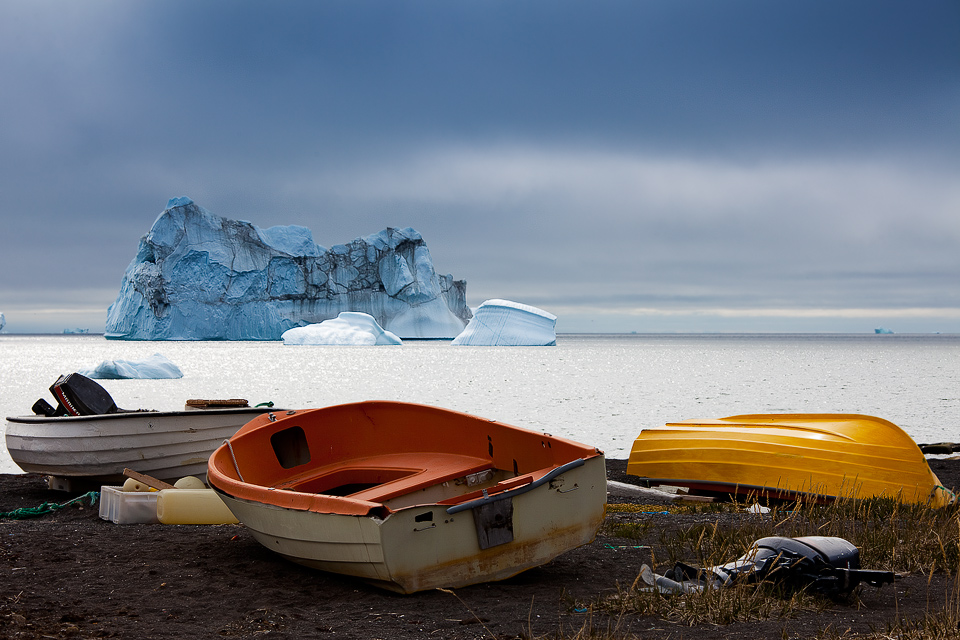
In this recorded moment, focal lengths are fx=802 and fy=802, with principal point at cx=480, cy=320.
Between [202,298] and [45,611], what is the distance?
165 feet

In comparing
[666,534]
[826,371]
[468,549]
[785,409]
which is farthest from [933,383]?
[468,549]

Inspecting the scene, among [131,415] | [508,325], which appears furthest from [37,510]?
[508,325]

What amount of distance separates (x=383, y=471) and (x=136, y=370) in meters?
25.2

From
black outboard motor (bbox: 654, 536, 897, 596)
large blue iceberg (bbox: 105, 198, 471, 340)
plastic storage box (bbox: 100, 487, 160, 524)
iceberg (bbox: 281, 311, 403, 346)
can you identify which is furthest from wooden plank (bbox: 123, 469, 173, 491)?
Answer: iceberg (bbox: 281, 311, 403, 346)

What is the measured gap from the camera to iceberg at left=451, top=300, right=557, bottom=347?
52406 millimetres

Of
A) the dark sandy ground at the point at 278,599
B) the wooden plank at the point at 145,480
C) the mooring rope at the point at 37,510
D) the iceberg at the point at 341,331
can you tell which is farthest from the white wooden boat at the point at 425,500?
the iceberg at the point at 341,331

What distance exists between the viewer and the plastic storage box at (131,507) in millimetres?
5855

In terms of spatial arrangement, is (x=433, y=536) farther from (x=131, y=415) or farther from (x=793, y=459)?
(x=793, y=459)

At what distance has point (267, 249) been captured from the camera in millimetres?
52375

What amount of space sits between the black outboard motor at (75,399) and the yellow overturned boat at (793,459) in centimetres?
530

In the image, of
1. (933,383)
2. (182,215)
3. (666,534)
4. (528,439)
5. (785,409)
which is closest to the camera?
(528,439)

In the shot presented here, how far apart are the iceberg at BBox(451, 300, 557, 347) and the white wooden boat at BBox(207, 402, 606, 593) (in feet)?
152

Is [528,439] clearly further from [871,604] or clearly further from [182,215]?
[182,215]

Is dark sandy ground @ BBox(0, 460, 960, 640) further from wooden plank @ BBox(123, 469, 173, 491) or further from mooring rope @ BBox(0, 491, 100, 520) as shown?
mooring rope @ BBox(0, 491, 100, 520)
